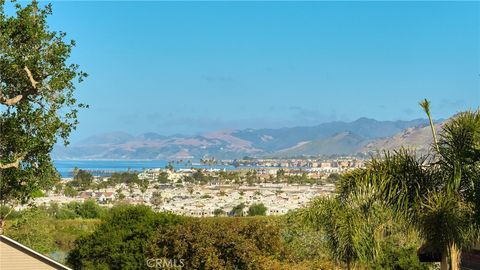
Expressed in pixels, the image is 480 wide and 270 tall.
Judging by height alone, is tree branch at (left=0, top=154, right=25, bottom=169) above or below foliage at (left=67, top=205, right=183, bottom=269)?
above

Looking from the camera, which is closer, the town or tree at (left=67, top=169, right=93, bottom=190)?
the town

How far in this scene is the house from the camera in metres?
12.9

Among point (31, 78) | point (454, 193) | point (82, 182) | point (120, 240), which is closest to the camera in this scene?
point (454, 193)

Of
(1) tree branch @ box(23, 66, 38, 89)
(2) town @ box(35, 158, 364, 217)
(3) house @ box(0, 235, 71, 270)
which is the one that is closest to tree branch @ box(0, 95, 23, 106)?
(1) tree branch @ box(23, 66, 38, 89)

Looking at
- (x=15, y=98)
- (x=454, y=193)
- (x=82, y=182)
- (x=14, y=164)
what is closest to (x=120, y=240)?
(x=14, y=164)

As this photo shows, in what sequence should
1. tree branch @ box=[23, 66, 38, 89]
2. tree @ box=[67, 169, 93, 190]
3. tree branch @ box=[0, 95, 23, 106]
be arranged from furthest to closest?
tree @ box=[67, 169, 93, 190]
tree branch @ box=[23, 66, 38, 89]
tree branch @ box=[0, 95, 23, 106]

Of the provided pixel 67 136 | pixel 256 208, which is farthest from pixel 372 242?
pixel 256 208

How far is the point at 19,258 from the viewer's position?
13.1 m

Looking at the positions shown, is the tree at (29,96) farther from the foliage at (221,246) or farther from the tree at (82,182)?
the tree at (82,182)

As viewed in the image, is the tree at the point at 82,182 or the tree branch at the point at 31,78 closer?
the tree branch at the point at 31,78

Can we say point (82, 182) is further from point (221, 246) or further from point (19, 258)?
point (19, 258)

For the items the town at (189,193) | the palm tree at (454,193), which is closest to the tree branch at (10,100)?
the palm tree at (454,193)

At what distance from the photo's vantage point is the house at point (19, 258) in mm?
12945

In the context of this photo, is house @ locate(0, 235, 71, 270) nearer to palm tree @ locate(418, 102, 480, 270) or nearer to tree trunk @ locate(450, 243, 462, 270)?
palm tree @ locate(418, 102, 480, 270)
